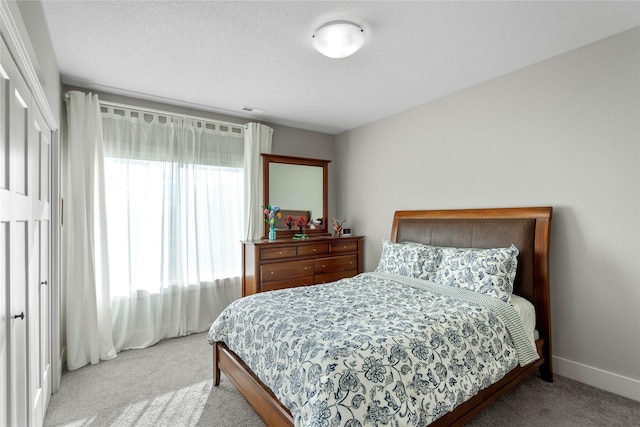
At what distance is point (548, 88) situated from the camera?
2.58 m

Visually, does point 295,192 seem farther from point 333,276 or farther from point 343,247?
point 333,276

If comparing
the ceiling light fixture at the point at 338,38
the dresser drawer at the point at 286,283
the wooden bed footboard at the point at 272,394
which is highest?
the ceiling light fixture at the point at 338,38

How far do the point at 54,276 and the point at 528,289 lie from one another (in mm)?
3607

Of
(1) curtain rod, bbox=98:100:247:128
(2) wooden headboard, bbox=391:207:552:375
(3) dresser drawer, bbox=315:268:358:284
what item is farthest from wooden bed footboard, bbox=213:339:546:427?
(1) curtain rod, bbox=98:100:247:128

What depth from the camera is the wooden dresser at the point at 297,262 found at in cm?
345

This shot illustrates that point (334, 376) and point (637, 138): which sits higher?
point (637, 138)

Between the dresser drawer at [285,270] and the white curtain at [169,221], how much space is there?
59cm

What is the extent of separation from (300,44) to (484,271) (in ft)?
7.14

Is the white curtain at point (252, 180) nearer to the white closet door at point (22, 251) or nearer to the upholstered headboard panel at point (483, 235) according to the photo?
the upholstered headboard panel at point (483, 235)

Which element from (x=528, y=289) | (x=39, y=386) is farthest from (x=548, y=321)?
(x=39, y=386)

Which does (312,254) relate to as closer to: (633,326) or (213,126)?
(213,126)

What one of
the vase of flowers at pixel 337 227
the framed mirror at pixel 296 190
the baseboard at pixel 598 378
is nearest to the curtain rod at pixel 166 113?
the framed mirror at pixel 296 190

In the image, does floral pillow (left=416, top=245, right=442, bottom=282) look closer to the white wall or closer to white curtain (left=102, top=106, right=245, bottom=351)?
the white wall

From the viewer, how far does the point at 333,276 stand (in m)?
4.00
